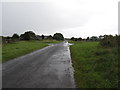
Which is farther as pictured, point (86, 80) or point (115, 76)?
point (115, 76)

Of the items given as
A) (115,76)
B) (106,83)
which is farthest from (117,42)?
(106,83)

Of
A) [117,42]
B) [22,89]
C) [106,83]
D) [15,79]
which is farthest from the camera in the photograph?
[117,42]

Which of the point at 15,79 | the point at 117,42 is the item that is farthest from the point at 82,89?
the point at 117,42

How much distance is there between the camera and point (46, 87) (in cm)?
629

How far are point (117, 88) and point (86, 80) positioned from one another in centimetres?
150

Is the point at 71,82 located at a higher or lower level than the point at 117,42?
lower

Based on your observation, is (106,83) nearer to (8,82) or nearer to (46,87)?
(46,87)

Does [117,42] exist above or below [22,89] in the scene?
above

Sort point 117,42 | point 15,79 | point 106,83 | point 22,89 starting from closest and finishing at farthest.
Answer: point 22,89
point 106,83
point 15,79
point 117,42

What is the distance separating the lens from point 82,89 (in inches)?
242

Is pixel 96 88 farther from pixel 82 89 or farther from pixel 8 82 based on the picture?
pixel 8 82

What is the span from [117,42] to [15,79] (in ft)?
51.4

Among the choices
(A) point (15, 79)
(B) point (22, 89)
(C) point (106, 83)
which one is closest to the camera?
(B) point (22, 89)

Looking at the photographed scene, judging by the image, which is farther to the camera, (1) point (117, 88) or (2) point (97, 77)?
(2) point (97, 77)
